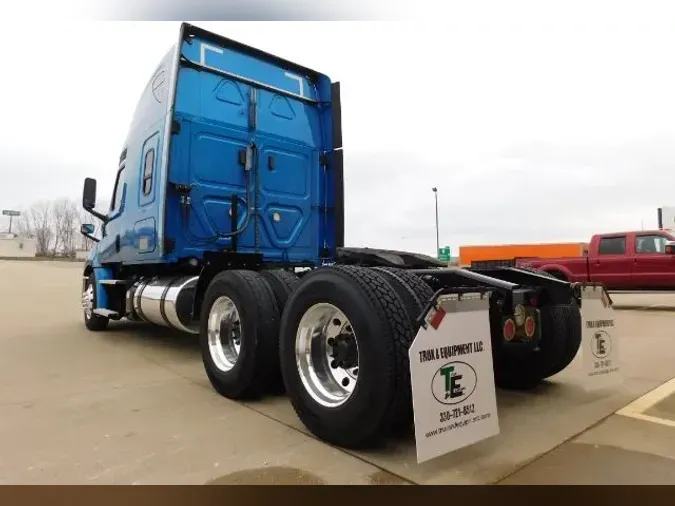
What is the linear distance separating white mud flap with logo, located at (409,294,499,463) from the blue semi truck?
0.11m

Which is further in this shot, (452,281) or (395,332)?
(452,281)

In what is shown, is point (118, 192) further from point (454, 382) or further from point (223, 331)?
point (454, 382)

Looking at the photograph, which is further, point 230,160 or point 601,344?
point 230,160

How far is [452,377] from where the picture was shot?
2.47m

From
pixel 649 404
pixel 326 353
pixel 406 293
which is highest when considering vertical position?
pixel 406 293

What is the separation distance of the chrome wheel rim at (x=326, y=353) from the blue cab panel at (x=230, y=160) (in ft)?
8.63

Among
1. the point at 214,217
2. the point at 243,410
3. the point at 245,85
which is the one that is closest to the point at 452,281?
the point at 243,410

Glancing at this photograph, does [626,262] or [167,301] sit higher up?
[626,262]

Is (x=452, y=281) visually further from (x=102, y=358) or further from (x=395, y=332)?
(x=102, y=358)

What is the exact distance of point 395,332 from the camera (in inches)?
102

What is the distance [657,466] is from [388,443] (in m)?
1.42

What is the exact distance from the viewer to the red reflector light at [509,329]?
3.04 metres

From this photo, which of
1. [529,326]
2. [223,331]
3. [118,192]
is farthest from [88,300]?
[529,326]

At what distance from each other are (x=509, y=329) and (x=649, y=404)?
5.34ft
